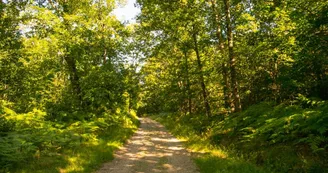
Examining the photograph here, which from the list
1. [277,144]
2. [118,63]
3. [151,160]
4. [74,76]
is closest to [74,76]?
[74,76]

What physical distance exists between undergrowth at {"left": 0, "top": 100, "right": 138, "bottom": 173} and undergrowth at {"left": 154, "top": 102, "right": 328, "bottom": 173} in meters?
4.75

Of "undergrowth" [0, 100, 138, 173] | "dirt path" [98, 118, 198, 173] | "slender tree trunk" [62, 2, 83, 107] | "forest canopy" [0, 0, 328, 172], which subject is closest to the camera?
"undergrowth" [0, 100, 138, 173]

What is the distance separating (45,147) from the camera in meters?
11.5

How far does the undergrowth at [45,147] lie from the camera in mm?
9055

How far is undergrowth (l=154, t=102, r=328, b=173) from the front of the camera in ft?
23.9

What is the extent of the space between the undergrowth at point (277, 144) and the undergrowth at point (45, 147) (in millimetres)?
4751

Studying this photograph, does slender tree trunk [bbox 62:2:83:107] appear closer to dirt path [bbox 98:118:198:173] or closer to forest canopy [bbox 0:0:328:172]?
forest canopy [bbox 0:0:328:172]

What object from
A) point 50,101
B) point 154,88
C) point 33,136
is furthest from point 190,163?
point 154,88

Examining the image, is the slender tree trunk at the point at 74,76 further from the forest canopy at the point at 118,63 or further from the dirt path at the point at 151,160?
the dirt path at the point at 151,160

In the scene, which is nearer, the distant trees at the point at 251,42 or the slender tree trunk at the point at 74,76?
the distant trees at the point at 251,42

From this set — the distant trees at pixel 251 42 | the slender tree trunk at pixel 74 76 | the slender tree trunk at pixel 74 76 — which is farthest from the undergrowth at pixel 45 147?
the distant trees at pixel 251 42

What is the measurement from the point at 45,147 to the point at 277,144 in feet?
32.1

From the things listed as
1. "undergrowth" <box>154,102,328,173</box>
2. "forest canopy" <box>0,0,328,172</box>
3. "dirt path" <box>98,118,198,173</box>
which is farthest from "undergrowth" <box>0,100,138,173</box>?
"undergrowth" <box>154,102,328,173</box>

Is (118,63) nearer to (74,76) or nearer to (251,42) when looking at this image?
(74,76)
